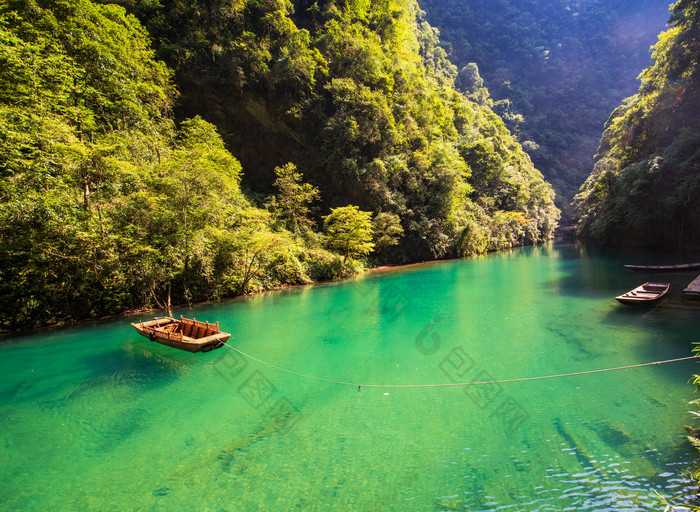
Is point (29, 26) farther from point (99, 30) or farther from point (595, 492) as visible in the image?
point (595, 492)

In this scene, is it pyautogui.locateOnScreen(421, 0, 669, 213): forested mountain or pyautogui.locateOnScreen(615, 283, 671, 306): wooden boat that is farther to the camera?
pyautogui.locateOnScreen(421, 0, 669, 213): forested mountain

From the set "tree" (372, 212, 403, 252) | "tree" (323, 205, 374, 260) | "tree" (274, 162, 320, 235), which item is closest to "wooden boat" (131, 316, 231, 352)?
"tree" (274, 162, 320, 235)

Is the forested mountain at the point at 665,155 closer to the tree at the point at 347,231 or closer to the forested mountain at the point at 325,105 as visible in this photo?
the forested mountain at the point at 325,105

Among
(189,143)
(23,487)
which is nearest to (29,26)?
(189,143)

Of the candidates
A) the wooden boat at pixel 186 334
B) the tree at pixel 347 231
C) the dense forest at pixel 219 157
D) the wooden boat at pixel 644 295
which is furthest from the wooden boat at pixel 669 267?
the wooden boat at pixel 186 334

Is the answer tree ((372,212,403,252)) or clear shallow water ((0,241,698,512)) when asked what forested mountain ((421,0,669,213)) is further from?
clear shallow water ((0,241,698,512))

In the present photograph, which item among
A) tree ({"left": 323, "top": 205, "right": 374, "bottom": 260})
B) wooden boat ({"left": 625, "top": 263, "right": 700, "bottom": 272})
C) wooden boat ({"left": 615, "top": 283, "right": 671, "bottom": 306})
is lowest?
wooden boat ({"left": 615, "top": 283, "right": 671, "bottom": 306})
